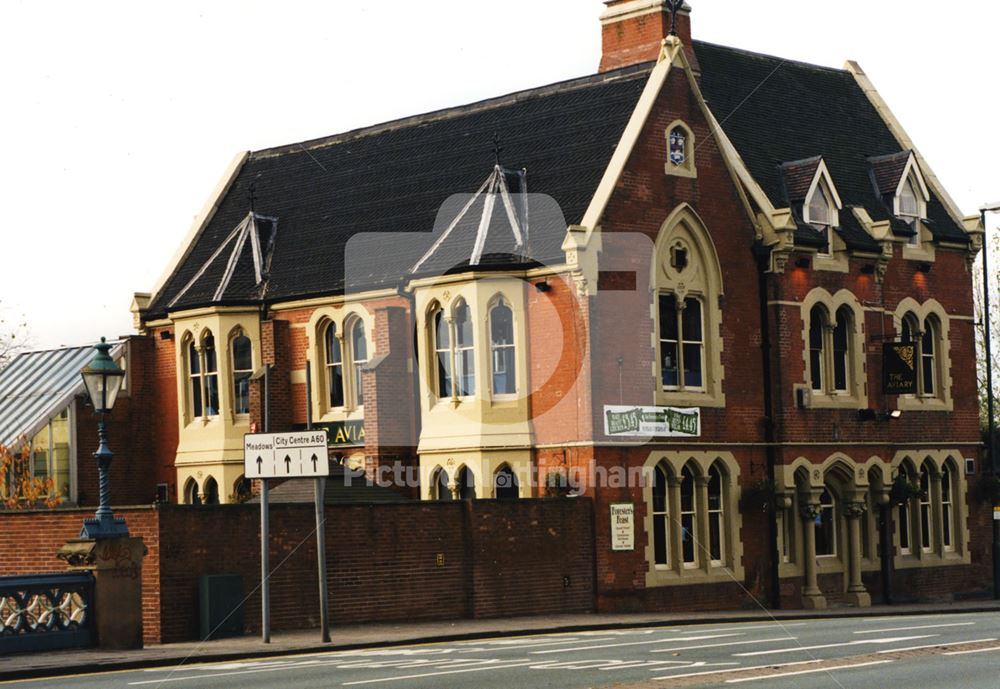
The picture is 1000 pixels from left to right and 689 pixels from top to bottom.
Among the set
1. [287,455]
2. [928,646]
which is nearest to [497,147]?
[287,455]

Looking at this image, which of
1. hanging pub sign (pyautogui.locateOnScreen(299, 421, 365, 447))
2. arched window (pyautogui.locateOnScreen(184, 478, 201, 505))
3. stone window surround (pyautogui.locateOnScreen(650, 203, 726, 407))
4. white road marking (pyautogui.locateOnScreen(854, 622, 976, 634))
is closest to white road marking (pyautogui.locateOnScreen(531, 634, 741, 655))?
white road marking (pyautogui.locateOnScreen(854, 622, 976, 634))

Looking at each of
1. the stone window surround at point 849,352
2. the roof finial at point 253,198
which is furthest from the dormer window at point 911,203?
the roof finial at point 253,198

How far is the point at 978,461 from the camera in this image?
45688 mm

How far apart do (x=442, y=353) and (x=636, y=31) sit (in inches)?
389

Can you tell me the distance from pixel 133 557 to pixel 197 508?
320 cm

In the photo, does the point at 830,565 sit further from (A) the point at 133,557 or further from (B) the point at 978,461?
(A) the point at 133,557

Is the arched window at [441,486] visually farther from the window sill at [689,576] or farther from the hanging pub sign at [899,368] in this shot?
the hanging pub sign at [899,368]

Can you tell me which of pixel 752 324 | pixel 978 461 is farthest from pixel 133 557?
pixel 978 461

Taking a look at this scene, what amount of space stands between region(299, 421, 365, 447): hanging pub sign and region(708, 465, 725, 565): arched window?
7.69m

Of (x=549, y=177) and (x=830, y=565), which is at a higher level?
(x=549, y=177)

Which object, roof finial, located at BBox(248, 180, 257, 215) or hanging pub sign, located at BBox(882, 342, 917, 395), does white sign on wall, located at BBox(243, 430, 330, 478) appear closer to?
roof finial, located at BBox(248, 180, 257, 215)

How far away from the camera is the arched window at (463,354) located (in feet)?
120

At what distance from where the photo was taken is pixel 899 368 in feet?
137

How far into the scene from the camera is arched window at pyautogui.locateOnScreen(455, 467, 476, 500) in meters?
36.7
